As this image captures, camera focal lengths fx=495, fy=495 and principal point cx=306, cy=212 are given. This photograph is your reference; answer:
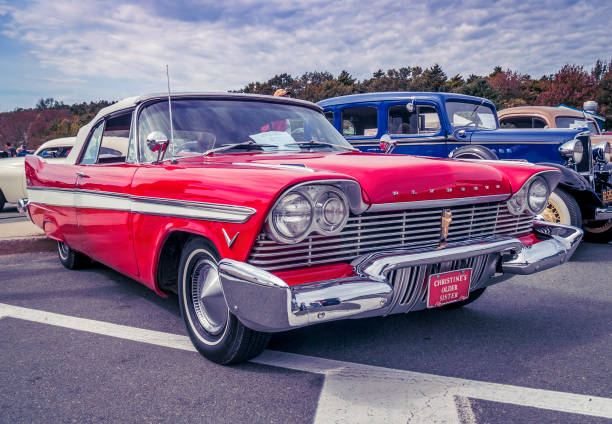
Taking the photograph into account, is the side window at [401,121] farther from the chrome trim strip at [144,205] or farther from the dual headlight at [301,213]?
the dual headlight at [301,213]

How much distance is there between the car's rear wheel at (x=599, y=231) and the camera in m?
5.57

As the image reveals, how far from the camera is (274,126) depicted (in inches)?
124

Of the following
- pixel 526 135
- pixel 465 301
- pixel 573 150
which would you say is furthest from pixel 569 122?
pixel 465 301

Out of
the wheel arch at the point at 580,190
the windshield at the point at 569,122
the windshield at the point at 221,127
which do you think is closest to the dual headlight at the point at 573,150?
the wheel arch at the point at 580,190

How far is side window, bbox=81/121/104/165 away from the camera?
374 cm

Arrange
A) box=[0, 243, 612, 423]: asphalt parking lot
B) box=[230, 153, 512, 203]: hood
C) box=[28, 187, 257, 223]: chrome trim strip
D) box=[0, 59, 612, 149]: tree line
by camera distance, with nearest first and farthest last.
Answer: box=[0, 243, 612, 423]: asphalt parking lot → box=[28, 187, 257, 223]: chrome trim strip → box=[230, 153, 512, 203]: hood → box=[0, 59, 612, 149]: tree line

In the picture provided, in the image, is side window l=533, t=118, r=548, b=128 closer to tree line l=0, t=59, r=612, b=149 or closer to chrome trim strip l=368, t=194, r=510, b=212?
Answer: chrome trim strip l=368, t=194, r=510, b=212

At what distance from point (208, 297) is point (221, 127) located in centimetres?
108

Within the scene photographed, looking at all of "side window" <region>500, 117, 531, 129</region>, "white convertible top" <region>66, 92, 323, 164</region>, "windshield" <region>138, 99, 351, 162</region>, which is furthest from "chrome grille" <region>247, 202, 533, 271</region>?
"side window" <region>500, 117, 531, 129</region>

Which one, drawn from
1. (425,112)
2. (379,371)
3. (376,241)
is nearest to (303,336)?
(379,371)

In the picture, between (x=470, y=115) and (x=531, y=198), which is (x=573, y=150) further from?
(x=531, y=198)

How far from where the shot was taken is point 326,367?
2389 millimetres

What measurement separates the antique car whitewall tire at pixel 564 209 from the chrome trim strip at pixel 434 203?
2621mm

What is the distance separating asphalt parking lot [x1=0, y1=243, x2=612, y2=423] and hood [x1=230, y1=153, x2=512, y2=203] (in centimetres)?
83
